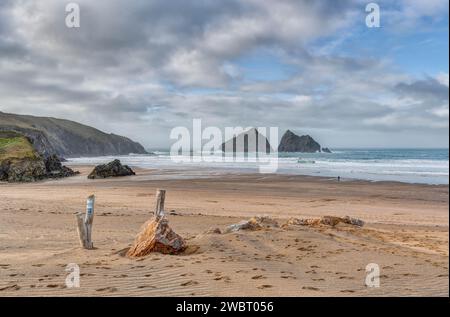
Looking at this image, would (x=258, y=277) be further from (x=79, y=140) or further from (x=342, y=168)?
(x=79, y=140)

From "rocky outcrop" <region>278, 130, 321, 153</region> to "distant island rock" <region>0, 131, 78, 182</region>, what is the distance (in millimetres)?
124428

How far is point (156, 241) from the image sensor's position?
9586 millimetres

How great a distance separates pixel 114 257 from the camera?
371 inches

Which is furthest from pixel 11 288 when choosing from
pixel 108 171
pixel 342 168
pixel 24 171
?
pixel 342 168

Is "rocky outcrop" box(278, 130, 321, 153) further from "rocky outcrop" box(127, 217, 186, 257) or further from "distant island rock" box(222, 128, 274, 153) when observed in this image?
"rocky outcrop" box(127, 217, 186, 257)

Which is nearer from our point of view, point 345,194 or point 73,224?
point 73,224

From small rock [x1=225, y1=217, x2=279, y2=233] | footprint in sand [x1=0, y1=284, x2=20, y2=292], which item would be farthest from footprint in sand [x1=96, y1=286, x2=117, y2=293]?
small rock [x1=225, y1=217, x2=279, y2=233]

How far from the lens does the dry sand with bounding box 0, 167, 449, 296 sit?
7.16 metres
